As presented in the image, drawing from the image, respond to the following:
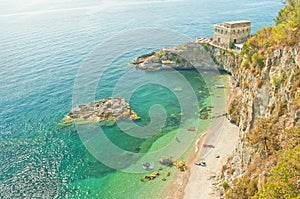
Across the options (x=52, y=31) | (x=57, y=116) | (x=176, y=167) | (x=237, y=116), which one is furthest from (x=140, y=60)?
(x=52, y=31)

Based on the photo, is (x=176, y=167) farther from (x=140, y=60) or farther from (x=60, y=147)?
(x=140, y=60)

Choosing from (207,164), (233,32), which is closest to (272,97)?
(207,164)

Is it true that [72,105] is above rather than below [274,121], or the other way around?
below

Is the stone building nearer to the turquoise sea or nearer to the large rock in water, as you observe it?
the turquoise sea

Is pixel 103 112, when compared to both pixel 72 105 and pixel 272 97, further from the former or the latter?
pixel 272 97

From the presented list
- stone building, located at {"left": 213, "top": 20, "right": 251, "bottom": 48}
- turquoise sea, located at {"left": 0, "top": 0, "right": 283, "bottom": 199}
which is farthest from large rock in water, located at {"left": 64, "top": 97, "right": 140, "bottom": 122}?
stone building, located at {"left": 213, "top": 20, "right": 251, "bottom": 48}

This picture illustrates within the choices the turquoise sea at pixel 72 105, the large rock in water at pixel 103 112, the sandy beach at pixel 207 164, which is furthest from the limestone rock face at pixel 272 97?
the large rock in water at pixel 103 112
